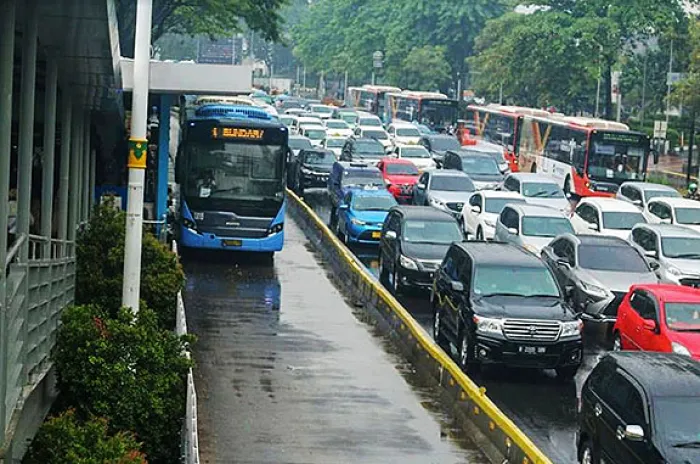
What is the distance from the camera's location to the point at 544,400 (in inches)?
759

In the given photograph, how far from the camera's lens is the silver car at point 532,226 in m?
30.3

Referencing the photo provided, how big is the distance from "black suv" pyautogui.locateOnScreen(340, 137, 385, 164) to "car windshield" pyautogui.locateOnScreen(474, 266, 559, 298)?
29.7 m

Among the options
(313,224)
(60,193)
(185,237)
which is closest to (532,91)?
(313,224)

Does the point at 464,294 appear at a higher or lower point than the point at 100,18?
lower

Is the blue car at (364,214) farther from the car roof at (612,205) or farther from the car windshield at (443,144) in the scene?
the car windshield at (443,144)

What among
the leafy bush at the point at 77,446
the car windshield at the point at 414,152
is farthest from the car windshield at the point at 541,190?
the leafy bush at the point at 77,446

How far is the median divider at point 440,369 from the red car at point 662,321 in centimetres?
281

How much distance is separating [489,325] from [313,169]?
90.5 feet

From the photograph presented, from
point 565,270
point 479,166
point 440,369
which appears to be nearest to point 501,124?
point 479,166

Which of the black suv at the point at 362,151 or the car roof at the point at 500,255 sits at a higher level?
the black suv at the point at 362,151

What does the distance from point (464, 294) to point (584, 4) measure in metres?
61.1

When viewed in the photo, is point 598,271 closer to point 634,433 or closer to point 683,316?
point 683,316

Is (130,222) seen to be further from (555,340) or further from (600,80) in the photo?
(600,80)

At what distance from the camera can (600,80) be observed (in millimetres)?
79188
